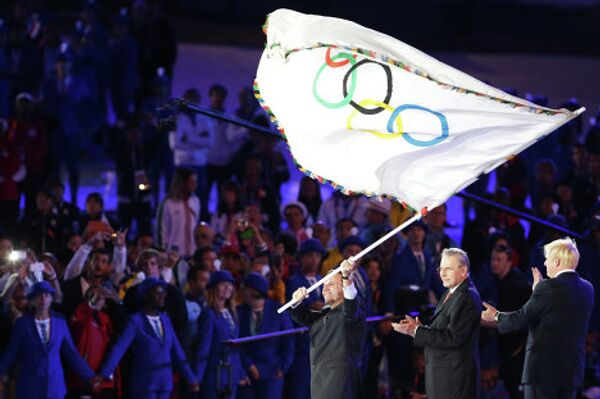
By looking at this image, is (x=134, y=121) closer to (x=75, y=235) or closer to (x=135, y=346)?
(x=75, y=235)

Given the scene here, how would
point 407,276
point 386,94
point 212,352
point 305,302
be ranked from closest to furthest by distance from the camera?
point 386,94, point 212,352, point 305,302, point 407,276

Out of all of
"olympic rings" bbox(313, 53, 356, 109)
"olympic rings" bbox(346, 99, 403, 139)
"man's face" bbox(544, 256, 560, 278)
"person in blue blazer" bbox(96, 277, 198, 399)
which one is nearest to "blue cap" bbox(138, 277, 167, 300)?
"person in blue blazer" bbox(96, 277, 198, 399)

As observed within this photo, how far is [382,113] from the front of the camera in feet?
38.6

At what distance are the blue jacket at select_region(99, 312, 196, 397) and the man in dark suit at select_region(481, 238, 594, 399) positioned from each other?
340 cm

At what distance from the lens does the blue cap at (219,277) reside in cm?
1442

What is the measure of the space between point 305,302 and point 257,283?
1.52 feet

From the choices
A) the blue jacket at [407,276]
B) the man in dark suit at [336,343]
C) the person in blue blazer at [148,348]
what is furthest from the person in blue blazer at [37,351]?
the blue jacket at [407,276]

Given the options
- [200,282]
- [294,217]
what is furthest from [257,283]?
[294,217]

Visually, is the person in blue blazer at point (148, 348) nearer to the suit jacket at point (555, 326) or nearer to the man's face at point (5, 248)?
the man's face at point (5, 248)

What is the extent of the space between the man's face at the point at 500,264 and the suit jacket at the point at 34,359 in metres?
4.12

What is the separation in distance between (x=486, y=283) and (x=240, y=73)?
11.1 metres

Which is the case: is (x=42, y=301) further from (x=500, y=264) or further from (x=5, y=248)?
(x=500, y=264)

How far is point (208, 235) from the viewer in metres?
16.5

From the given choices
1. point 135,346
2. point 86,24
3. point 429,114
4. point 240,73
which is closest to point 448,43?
point 240,73
